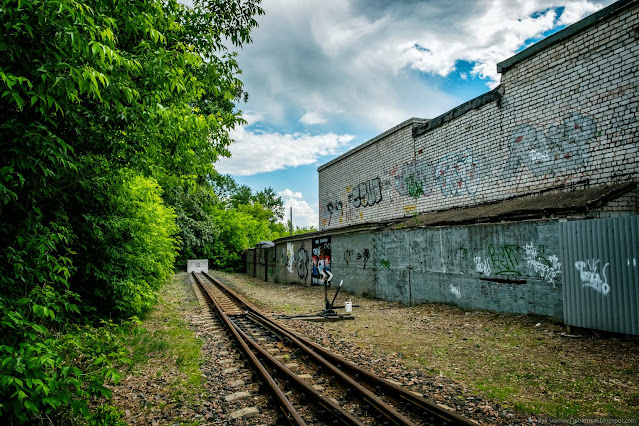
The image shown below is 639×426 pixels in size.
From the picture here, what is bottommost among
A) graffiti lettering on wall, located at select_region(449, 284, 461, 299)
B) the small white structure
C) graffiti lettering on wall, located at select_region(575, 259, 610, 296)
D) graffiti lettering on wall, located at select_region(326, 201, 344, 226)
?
the small white structure

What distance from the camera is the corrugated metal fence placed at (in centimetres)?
633

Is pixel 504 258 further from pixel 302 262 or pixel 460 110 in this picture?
pixel 302 262

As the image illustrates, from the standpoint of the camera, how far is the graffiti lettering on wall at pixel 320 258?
18328 mm

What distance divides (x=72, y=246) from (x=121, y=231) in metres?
1.24

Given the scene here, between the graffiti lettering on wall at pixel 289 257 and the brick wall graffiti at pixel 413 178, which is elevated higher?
the brick wall graffiti at pixel 413 178

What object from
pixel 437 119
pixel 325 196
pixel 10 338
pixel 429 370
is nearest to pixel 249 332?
pixel 429 370

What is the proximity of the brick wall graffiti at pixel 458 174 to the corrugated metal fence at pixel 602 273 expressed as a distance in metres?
5.11

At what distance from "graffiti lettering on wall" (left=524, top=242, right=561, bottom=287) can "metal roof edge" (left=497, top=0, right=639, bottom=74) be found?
5.73m

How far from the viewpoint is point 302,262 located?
21.5 metres

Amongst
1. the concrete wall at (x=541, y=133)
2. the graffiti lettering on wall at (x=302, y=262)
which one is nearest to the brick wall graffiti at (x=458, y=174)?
the concrete wall at (x=541, y=133)

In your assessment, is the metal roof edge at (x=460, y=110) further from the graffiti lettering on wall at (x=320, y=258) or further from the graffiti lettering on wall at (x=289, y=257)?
the graffiti lettering on wall at (x=289, y=257)

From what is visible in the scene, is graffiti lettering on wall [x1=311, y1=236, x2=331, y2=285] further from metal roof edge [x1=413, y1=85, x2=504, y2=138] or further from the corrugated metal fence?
the corrugated metal fence

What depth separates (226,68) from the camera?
615 centimetres

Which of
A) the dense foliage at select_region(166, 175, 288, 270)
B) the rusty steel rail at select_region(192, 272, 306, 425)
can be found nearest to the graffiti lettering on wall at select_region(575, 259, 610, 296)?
the rusty steel rail at select_region(192, 272, 306, 425)
